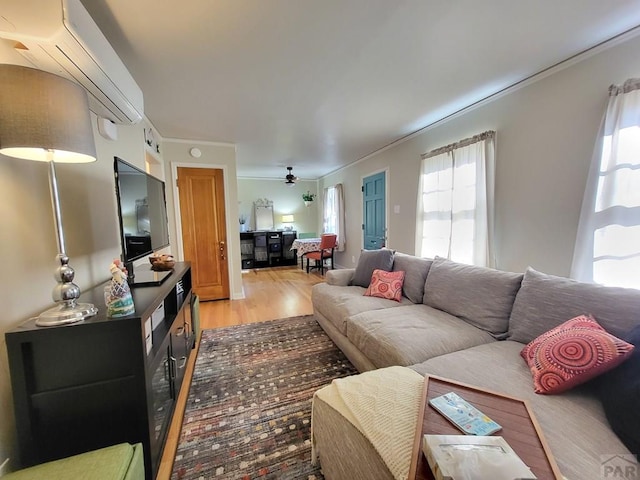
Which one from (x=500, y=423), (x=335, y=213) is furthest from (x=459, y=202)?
(x=335, y=213)

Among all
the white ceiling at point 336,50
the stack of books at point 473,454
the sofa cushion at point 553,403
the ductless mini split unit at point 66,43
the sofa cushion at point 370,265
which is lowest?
the sofa cushion at point 553,403

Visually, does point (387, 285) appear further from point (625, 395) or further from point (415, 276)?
point (625, 395)

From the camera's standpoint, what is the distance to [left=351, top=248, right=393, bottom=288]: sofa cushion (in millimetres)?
2713

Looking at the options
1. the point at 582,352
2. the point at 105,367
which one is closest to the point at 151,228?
the point at 105,367

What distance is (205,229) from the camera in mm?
3865

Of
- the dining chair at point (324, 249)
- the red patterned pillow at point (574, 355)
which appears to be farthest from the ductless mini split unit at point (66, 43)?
the dining chair at point (324, 249)

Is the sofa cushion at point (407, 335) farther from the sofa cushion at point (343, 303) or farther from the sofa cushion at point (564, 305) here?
the sofa cushion at point (564, 305)

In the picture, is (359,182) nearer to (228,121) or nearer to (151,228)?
(228,121)

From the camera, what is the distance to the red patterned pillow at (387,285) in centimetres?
239

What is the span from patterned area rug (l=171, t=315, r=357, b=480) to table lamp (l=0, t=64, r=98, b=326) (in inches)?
38.5

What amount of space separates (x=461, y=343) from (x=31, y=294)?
2.26 metres

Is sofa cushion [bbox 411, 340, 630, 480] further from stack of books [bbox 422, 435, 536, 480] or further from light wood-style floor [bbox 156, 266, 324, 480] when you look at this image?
light wood-style floor [bbox 156, 266, 324, 480]

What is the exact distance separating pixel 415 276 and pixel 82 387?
2348mm

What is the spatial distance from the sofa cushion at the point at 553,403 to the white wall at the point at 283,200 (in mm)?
6403
